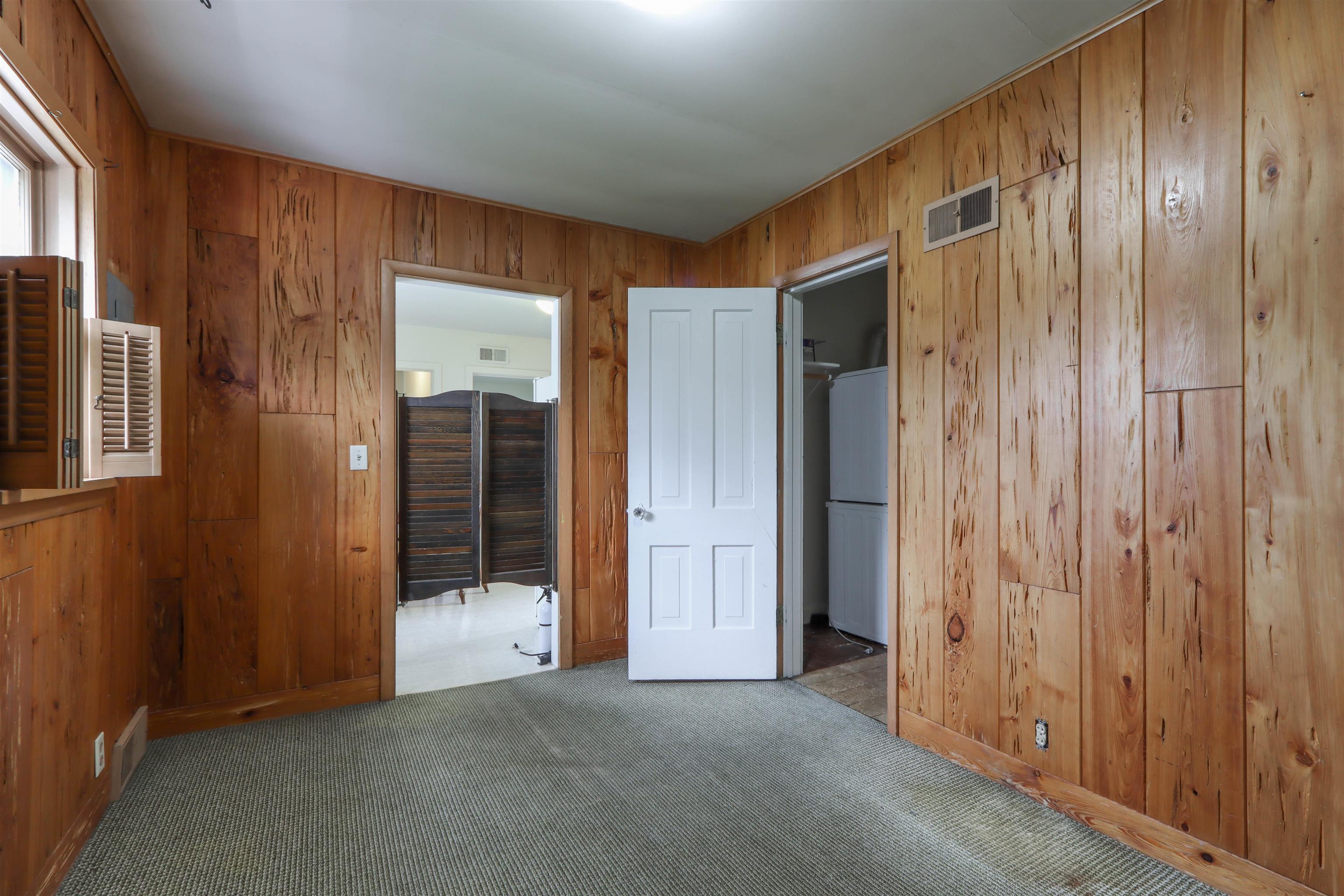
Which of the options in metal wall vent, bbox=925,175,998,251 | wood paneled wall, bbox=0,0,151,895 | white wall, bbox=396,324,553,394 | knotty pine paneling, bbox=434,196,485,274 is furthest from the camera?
white wall, bbox=396,324,553,394

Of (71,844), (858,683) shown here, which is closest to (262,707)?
Result: (71,844)

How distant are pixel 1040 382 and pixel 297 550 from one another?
309 cm

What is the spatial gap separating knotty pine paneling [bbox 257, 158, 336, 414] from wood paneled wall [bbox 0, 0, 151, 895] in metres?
0.44

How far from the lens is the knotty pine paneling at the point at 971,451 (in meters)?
2.31

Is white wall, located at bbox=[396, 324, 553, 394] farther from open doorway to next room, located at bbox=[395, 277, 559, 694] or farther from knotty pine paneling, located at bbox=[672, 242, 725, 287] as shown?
knotty pine paneling, located at bbox=[672, 242, 725, 287]

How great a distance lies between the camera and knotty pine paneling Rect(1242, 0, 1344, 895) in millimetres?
1533

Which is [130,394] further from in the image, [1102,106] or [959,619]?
[1102,106]

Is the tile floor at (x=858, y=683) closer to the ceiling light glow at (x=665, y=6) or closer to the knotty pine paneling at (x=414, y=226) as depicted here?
the ceiling light glow at (x=665, y=6)

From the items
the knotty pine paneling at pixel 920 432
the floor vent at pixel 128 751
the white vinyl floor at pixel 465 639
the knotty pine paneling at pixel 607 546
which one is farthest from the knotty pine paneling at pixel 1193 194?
the floor vent at pixel 128 751

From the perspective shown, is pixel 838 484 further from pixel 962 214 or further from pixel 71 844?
pixel 71 844

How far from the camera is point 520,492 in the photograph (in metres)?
4.00

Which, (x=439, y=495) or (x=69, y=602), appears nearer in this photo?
(x=69, y=602)

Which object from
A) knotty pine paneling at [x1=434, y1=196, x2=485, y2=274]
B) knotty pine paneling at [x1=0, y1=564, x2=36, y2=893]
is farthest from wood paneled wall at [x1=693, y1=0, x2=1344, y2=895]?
knotty pine paneling at [x1=0, y1=564, x2=36, y2=893]

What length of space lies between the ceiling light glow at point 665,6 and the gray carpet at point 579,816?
8.18ft
